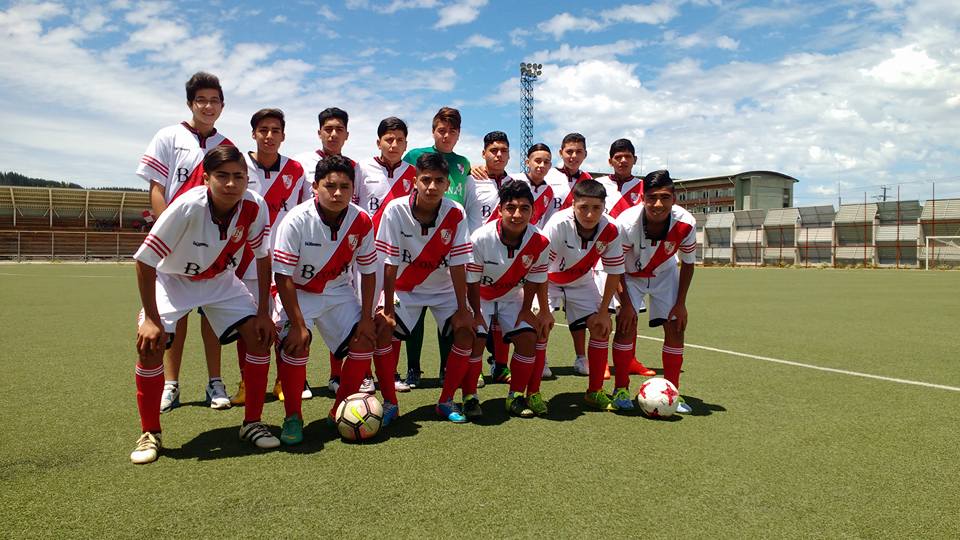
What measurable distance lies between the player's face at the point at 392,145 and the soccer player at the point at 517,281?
4.06 ft

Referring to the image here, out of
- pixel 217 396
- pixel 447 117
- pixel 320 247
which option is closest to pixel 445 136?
pixel 447 117

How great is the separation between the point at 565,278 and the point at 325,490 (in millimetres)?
2730

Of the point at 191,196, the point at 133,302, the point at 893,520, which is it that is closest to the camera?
the point at 893,520

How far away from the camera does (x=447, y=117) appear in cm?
516

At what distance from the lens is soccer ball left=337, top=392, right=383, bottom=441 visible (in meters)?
3.56

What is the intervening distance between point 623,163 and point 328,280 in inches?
127

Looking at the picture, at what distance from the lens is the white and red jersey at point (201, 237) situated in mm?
3316

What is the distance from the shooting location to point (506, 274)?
14.5ft

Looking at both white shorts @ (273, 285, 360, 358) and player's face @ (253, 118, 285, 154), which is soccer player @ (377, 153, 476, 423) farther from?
player's face @ (253, 118, 285, 154)

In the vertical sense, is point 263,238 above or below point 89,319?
above

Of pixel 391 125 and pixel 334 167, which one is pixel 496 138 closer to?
pixel 391 125

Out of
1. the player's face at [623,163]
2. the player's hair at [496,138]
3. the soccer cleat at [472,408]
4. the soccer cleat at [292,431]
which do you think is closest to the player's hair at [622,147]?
the player's face at [623,163]

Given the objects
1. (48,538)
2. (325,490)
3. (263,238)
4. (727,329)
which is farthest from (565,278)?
(727,329)

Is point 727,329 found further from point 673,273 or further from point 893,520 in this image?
point 893,520
